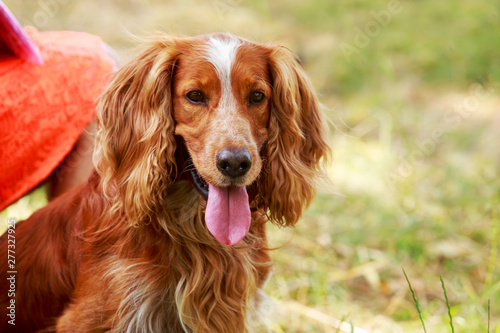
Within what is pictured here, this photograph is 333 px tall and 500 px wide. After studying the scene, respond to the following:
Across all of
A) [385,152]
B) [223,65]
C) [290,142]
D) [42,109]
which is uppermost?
[223,65]

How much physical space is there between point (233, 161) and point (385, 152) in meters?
3.79

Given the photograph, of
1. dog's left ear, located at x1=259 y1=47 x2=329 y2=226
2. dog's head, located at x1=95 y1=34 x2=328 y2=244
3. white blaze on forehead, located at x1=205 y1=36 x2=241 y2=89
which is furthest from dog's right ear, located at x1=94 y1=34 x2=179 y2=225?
dog's left ear, located at x1=259 y1=47 x2=329 y2=226

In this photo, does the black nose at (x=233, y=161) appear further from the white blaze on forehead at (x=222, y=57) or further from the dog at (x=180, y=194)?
the white blaze on forehead at (x=222, y=57)

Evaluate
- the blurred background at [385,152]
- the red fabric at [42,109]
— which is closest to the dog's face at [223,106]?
the blurred background at [385,152]

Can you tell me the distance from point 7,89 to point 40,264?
1.05 meters

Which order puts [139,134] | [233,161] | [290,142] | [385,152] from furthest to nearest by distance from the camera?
1. [385,152]
2. [290,142]
3. [139,134]
4. [233,161]

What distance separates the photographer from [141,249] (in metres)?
2.58

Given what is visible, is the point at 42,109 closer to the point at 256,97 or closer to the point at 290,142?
the point at 256,97

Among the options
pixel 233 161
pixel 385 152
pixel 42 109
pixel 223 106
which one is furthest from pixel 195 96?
pixel 385 152

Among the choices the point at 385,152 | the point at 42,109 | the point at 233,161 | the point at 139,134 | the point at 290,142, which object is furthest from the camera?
the point at 385,152

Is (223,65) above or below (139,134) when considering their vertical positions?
above

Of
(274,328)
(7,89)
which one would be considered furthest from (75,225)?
(274,328)

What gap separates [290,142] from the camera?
2676mm

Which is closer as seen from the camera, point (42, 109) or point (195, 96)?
point (195, 96)
